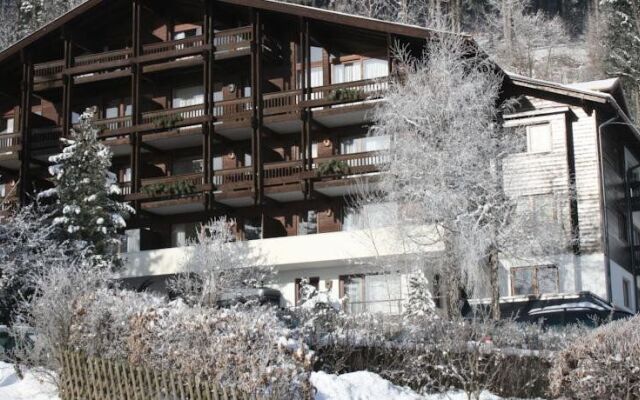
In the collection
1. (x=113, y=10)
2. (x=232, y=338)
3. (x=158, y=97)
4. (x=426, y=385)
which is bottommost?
(x=426, y=385)

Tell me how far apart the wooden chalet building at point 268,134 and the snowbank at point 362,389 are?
1160 centimetres

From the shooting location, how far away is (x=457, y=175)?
2894 centimetres

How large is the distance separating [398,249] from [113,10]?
19.0 m

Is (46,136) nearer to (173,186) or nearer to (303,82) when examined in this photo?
(173,186)

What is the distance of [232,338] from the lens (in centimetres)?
1411

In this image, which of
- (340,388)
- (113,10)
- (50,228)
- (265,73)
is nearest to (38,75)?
(113,10)

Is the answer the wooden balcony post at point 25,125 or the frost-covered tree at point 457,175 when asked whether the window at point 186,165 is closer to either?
the wooden balcony post at point 25,125

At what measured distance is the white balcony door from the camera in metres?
40.1

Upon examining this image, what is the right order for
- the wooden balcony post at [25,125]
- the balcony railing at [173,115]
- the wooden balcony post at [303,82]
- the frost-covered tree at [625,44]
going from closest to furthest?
1. the wooden balcony post at [303,82]
2. the balcony railing at [173,115]
3. the wooden balcony post at [25,125]
4. the frost-covered tree at [625,44]

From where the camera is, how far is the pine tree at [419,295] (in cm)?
2627

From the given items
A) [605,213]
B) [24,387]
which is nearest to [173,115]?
[605,213]

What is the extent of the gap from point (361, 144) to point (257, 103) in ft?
14.5

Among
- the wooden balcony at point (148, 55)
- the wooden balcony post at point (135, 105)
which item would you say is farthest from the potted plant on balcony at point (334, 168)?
the wooden balcony post at point (135, 105)

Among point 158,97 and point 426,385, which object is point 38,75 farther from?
point 426,385
